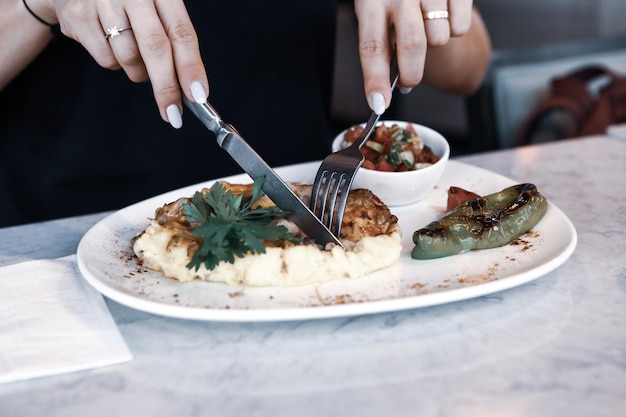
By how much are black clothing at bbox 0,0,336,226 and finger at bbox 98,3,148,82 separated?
0.83m

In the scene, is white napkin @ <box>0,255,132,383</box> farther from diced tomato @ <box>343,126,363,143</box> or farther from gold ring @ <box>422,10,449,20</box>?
gold ring @ <box>422,10,449,20</box>

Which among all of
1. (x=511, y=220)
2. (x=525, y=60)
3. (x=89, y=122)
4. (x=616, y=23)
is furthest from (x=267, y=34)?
(x=616, y=23)

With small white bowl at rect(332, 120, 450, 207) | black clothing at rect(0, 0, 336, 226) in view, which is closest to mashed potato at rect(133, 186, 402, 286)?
small white bowl at rect(332, 120, 450, 207)

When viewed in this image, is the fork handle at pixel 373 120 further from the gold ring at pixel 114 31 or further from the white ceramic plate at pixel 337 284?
the gold ring at pixel 114 31

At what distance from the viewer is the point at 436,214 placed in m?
1.80

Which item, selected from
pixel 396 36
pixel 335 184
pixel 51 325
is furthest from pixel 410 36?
pixel 51 325

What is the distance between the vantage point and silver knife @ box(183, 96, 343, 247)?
148 cm

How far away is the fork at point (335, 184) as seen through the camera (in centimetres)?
156

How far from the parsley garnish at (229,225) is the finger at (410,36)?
0.52 meters

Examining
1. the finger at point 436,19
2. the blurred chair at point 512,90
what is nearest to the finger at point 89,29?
the finger at point 436,19

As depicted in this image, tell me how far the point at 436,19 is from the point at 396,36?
0.43 ft

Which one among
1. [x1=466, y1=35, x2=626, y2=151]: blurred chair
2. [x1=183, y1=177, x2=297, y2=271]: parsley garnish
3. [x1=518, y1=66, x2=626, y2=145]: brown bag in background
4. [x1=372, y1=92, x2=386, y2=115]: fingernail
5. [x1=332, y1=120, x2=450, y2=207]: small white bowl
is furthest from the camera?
[x1=466, y1=35, x2=626, y2=151]: blurred chair

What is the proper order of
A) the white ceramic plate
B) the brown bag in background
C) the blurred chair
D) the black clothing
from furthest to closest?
the blurred chair
the brown bag in background
the black clothing
the white ceramic plate

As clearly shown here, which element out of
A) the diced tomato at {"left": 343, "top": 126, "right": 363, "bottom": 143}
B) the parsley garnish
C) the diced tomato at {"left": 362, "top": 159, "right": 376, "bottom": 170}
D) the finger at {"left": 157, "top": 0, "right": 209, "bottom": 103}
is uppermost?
the finger at {"left": 157, "top": 0, "right": 209, "bottom": 103}
